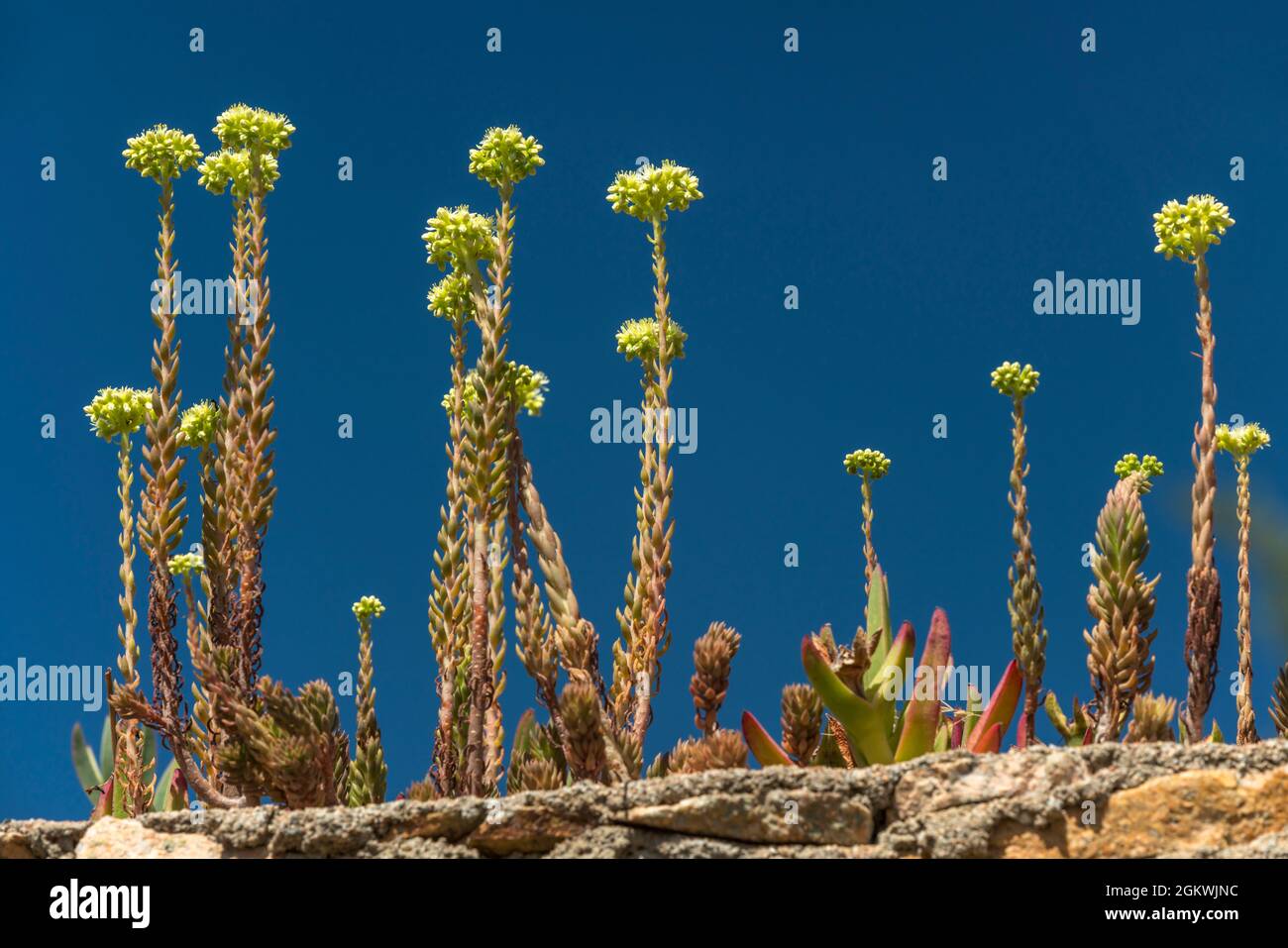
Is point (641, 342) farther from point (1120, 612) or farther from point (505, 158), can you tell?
point (1120, 612)

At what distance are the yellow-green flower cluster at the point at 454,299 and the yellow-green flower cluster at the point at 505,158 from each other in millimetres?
497

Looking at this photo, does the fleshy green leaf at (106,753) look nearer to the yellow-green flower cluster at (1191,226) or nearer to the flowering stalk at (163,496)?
the flowering stalk at (163,496)

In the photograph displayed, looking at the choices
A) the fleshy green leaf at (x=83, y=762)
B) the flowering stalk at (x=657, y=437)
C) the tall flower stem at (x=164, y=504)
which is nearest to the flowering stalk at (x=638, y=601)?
the flowering stalk at (x=657, y=437)

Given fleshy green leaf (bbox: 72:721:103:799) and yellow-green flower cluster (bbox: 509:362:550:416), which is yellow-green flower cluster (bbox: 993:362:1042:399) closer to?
yellow-green flower cluster (bbox: 509:362:550:416)

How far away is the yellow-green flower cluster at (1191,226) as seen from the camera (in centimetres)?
570

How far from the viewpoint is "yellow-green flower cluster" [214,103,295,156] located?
6.27 metres

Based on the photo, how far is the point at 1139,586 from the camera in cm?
513

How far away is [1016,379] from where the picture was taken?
6.83 metres

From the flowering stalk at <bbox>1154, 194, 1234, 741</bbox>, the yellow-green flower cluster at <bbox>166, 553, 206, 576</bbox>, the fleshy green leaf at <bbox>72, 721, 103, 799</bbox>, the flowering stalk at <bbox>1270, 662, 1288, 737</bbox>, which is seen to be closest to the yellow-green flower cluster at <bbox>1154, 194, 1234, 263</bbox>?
the flowering stalk at <bbox>1154, 194, 1234, 741</bbox>

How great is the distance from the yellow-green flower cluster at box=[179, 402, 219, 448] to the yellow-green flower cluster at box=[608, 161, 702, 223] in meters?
2.28

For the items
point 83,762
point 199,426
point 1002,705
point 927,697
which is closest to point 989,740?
point 1002,705
